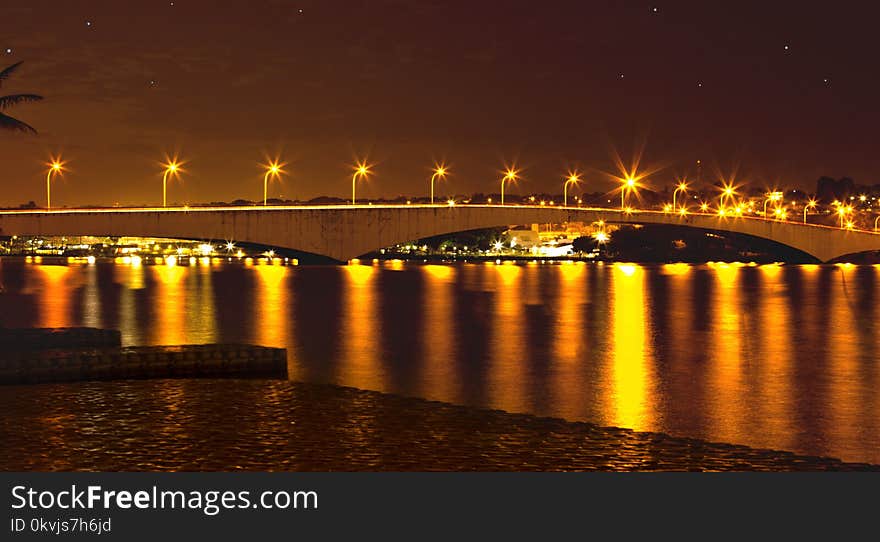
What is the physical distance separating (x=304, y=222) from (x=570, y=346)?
100731 mm

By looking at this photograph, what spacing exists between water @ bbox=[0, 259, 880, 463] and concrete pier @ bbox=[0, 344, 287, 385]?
145 cm

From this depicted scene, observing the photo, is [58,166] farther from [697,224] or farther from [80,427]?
[80,427]

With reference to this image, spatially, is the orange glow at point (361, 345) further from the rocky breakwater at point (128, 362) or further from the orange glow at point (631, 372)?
the orange glow at point (631, 372)

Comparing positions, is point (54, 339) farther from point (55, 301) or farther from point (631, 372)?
point (55, 301)

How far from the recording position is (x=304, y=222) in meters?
134

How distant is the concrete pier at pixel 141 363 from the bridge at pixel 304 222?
357 ft

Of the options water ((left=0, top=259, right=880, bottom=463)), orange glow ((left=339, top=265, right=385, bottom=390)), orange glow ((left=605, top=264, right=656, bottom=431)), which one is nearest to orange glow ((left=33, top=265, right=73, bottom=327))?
water ((left=0, top=259, right=880, bottom=463))

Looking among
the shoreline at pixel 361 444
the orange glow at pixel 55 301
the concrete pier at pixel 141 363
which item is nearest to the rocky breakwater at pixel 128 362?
the concrete pier at pixel 141 363

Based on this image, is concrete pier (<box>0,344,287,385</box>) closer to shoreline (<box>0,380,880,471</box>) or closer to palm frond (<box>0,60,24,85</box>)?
shoreline (<box>0,380,880,471</box>)

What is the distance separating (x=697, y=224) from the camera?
158750 millimetres

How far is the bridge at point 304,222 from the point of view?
12988 centimetres

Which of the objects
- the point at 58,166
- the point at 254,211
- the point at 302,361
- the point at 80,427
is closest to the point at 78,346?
the point at 302,361

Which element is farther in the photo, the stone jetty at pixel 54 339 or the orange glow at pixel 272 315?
the orange glow at pixel 272 315

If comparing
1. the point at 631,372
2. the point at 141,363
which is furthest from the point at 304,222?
the point at 141,363
